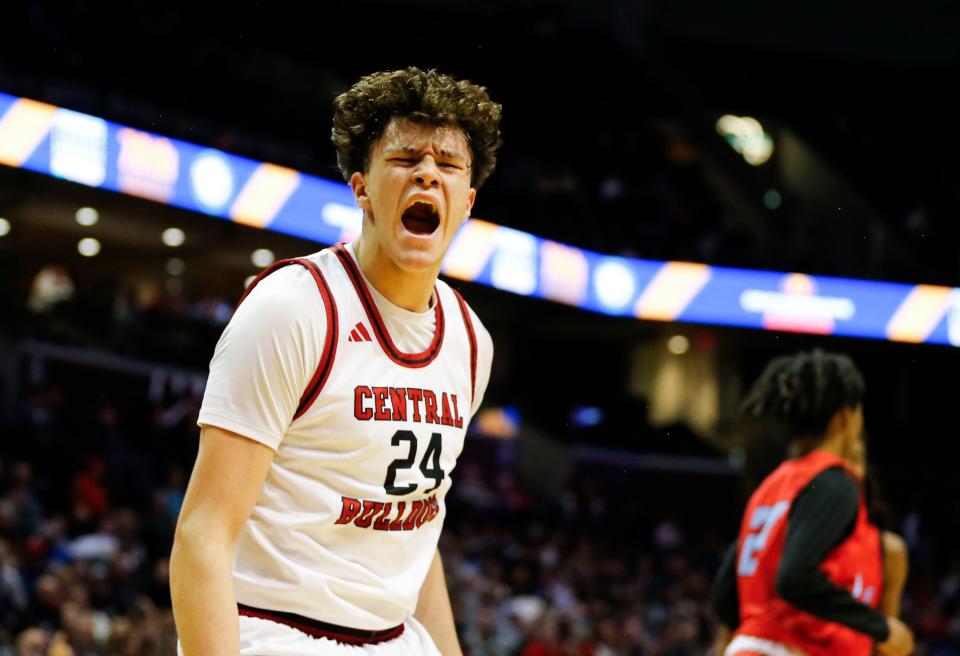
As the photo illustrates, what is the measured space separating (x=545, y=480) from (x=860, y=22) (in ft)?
37.4

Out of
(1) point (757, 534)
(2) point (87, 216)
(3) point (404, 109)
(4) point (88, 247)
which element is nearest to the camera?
(3) point (404, 109)

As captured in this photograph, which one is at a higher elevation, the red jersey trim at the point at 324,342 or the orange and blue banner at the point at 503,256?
the orange and blue banner at the point at 503,256

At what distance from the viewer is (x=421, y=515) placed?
2342mm

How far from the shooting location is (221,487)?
199 cm

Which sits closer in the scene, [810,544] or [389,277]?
[389,277]

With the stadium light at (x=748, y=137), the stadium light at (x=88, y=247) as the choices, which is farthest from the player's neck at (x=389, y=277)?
the stadium light at (x=748, y=137)

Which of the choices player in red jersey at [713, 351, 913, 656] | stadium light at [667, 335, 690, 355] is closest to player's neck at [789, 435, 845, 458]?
player in red jersey at [713, 351, 913, 656]

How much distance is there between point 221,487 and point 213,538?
0.08 m

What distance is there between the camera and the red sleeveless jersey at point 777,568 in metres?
3.56

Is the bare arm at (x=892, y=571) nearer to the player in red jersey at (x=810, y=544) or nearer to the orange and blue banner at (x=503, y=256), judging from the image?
the player in red jersey at (x=810, y=544)

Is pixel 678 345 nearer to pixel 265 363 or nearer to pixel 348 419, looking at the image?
pixel 348 419

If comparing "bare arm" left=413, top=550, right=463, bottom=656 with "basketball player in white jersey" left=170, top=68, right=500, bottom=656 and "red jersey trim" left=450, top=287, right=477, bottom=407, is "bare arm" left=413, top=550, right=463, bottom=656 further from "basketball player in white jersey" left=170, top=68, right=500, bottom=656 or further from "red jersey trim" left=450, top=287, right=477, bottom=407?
"red jersey trim" left=450, top=287, right=477, bottom=407

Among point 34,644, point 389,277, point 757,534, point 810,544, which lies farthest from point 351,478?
point 34,644

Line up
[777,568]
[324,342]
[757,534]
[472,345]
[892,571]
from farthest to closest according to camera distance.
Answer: [892,571], [757,534], [777,568], [472,345], [324,342]
